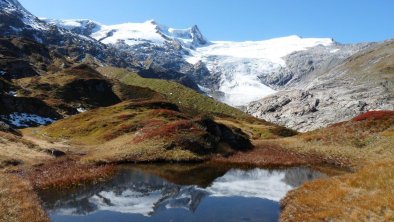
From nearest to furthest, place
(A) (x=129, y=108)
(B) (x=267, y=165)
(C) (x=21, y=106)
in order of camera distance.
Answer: (B) (x=267, y=165), (A) (x=129, y=108), (C) (x=21, y=106)

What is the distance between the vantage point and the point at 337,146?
60.0 meters

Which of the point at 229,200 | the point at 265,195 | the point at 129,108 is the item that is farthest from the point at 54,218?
the point at 129,108

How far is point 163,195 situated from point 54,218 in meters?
10.1

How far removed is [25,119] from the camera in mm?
112625

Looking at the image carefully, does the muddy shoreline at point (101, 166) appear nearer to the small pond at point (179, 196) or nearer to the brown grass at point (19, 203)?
the brown grass at point (19, 203)

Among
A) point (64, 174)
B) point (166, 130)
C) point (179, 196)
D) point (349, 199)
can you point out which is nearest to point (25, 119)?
point (166, 130)

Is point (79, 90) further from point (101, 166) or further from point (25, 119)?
point (101, 166)

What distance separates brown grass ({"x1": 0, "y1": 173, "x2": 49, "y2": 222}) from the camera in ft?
84.5

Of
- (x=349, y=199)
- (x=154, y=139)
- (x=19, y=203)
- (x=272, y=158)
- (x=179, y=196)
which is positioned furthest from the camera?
(x=154, y=139)

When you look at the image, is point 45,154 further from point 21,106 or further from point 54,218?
point 21,106

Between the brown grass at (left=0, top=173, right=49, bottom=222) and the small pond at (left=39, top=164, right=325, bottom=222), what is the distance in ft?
4.03

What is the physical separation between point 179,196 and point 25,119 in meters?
90.7

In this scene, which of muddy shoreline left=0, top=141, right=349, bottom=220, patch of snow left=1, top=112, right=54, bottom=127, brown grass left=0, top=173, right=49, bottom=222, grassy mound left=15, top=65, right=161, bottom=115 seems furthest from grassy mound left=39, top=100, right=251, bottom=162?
grassy mound left=15, top=65, right=161, bottom=115

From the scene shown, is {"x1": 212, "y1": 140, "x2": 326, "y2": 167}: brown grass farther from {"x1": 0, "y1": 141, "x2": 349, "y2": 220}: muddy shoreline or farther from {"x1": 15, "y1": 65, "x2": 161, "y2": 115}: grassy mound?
{"x1": 15, "y1": 65, "x2": 161, "y2": 115}: grassy mound
